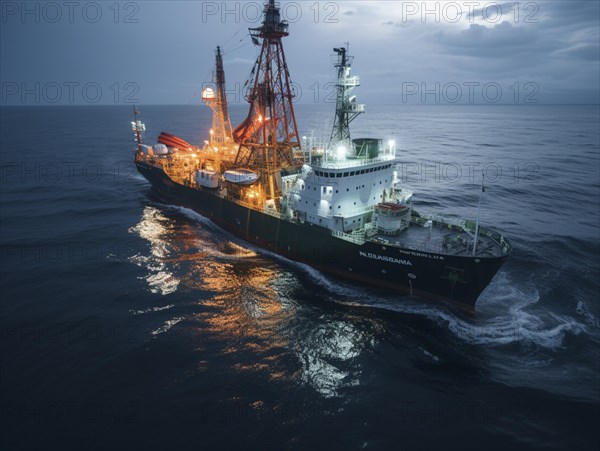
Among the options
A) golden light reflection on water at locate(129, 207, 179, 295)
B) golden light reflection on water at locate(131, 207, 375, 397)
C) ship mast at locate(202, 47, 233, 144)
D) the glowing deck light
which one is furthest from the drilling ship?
the glowing deck light

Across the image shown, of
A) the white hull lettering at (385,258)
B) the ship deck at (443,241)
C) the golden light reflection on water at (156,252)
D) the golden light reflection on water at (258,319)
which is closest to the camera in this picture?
the golden light reflection on water at (258,319)

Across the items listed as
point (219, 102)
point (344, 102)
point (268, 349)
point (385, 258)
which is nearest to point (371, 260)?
point (385, 258)

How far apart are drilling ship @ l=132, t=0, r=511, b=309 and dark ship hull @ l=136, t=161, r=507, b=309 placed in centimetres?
6

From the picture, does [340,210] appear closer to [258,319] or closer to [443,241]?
[443,241]

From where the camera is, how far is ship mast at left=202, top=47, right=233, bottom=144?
1636 inches

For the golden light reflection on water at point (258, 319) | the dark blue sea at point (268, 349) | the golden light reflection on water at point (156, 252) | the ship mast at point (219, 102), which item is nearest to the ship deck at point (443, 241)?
the dark blue sea at point (268, 349)

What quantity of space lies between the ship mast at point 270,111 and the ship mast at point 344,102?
675 cm

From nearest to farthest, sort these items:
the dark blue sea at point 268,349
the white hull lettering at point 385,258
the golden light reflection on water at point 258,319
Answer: the dark blue sea at point 268,349, the golden light reflection on water at point 258,319, the white hull lettering at point 385,258

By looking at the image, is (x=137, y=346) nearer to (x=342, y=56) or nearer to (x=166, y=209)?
(x=342, y=56)

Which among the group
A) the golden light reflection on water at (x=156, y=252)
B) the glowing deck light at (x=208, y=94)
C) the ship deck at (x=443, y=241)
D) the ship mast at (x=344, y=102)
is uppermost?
the glowing deck light at (x=208, y=94)

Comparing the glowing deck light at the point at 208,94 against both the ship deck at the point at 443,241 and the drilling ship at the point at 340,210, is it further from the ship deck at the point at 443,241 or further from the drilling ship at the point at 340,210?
the ship deck at the point at 443,241

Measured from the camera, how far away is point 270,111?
3103cm

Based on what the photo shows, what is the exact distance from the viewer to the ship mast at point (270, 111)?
A: 1171 inches

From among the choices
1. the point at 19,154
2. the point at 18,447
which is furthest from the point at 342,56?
the point at 19,154
